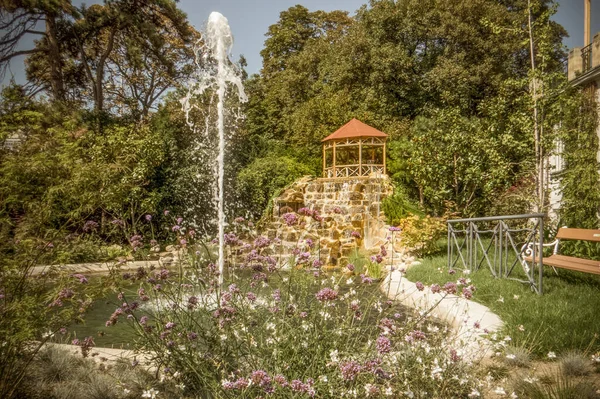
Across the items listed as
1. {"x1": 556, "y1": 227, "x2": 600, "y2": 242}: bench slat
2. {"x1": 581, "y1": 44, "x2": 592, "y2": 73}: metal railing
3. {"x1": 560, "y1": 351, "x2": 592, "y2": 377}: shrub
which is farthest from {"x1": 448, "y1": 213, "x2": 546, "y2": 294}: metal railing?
{"x1": 581, "y1": 44, "x2": 592, "y2": 73}: metal railing

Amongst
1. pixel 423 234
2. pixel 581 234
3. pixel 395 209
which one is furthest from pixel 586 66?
pixel 581 234

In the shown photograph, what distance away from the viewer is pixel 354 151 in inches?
579

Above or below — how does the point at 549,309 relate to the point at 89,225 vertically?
below

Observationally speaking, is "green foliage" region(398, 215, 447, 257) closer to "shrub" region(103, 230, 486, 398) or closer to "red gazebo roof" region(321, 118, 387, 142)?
"red gazebo roof" region(321, 118, 387, 142)

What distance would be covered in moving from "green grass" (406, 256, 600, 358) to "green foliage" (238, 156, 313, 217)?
7.47 metres

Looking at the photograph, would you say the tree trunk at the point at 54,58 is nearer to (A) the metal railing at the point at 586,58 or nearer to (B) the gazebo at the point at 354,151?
(B) the gazebo at the point at 354,151

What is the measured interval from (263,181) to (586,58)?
856 cm

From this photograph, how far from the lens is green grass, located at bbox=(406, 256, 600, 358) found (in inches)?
137

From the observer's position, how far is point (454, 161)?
33.8 feet

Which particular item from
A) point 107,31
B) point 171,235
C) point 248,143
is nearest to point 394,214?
point 171,235

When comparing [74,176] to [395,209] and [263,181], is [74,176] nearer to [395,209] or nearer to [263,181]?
[395,209]

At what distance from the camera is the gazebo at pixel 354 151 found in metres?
12.3

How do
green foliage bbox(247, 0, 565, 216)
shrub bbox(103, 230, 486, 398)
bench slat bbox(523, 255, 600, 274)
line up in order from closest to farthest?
shrub bbox(103, 230, 486, 398) < bench slat bbox(523, 255, 600, 274) < green foliage bbox(247, 0, 565, 216)

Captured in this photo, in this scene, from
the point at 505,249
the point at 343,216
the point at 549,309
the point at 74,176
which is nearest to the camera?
the point at 74,176
